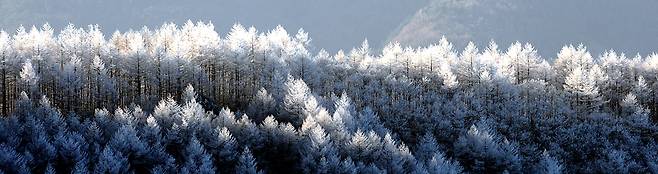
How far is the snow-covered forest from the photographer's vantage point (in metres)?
68.1

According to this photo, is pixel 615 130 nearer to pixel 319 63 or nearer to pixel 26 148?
pixel 319 63

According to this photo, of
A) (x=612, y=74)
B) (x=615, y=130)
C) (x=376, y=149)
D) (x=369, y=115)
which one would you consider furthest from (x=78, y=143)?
(x=612, y=74)

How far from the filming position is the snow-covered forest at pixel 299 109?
68.1 metres

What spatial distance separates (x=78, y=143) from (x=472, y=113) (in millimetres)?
60800

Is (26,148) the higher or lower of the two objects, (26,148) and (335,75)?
the lower

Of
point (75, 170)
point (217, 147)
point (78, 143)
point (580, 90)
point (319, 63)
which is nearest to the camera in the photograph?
point (75, 170)

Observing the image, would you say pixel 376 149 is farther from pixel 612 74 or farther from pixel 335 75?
pixel 612 74

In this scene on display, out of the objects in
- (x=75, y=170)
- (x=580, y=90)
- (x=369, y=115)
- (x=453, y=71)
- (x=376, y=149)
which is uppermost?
(x=453, y=71)

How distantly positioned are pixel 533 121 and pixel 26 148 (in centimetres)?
7451

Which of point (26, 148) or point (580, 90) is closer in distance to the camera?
point (26, 148)

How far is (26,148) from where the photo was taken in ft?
211

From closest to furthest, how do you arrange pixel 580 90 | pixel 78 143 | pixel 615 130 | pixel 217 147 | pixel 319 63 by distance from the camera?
pixel 78 143 < pixel 217 147 < pixel 615 130 < pixel 580 90 < pixel 319 63

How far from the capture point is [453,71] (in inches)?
4929

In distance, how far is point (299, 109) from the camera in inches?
3305
